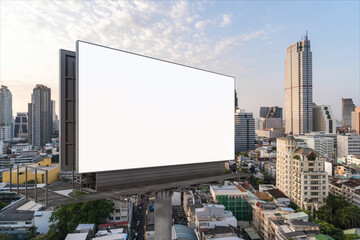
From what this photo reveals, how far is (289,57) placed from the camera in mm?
65375

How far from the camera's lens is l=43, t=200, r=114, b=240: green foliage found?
12469 millimetres

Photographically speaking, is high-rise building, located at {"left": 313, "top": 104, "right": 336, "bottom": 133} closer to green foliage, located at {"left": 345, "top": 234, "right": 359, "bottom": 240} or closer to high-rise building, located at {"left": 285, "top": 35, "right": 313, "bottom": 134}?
high-rise building, located at {"left": 285, "top": 35, "right": 313, "bottom": 134}

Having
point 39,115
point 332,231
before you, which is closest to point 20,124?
point 39,115

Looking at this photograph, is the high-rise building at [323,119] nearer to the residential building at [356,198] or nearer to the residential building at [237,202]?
the residential building at [356,198]

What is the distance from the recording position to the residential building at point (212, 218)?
12.9m

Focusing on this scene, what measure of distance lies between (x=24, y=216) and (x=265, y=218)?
15694 millimetres

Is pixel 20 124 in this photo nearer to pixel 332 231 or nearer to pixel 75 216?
pixel 75 216

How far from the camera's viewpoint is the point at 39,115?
4662cm

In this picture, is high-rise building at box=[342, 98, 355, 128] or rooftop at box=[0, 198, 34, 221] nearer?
rooftop at box=[0, 198, 34, 221]

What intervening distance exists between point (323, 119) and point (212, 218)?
6143 centimetres

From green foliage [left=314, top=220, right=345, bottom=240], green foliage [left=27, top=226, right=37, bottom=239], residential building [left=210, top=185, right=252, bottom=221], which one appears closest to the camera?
green foliage [left=314, top=220, right=345, bottom=240]

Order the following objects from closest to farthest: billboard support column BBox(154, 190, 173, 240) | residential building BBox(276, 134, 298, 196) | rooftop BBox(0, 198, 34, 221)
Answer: billboard support column BBox(154, 190, 173, 240) < rooftop BBox(0, 198, 34, 221) < residential building BBox(276, 134, 298, 196)

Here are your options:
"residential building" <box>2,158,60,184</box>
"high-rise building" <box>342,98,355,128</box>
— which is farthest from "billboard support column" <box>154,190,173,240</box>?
"high-rise building" <box>342,98,355,128</box>

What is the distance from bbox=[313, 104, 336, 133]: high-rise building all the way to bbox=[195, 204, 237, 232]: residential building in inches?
2295
